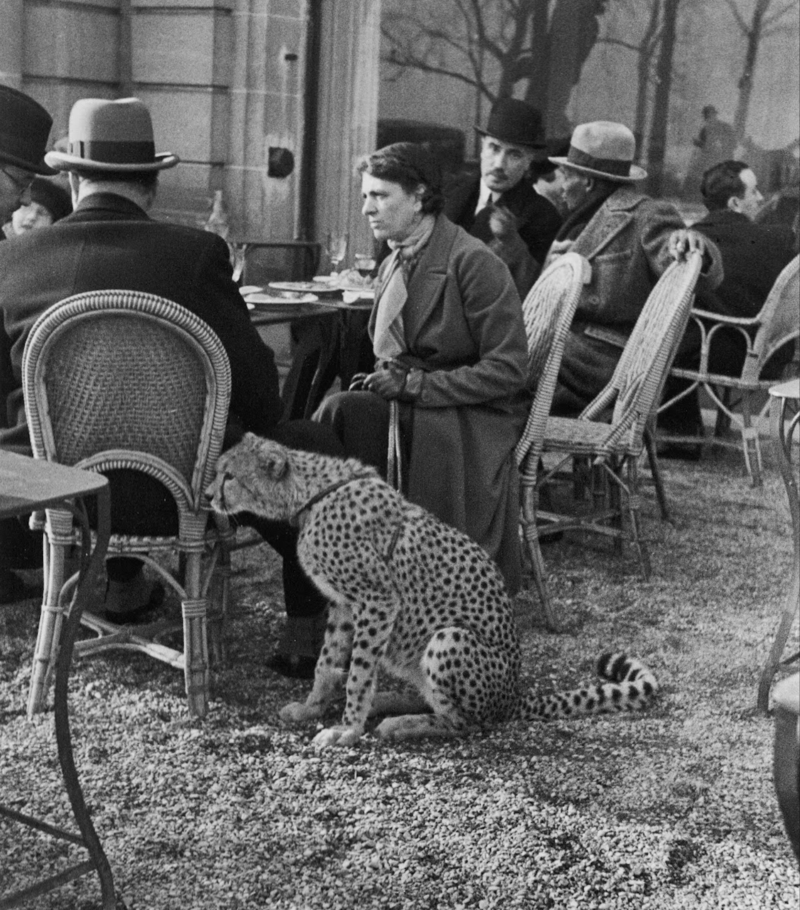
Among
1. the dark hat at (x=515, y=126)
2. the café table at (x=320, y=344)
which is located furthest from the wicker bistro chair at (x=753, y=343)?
the café table at (x=320, y=344)

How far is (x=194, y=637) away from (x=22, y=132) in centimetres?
156

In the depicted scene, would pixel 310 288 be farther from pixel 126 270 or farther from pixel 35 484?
pixel 35 484

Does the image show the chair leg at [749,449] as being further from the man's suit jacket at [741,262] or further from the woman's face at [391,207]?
the woman's face at [391,207]

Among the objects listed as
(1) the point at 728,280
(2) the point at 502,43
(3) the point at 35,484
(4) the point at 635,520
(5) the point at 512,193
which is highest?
(2) the point at 502,43

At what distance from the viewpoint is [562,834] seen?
126 inches

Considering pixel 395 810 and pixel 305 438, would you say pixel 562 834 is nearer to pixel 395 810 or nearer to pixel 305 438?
pixel 395 810

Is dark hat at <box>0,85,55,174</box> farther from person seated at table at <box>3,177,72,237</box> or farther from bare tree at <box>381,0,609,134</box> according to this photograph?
bare tree at <box>381,0,609,134</box>

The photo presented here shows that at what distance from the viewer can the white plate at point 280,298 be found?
17.4ft

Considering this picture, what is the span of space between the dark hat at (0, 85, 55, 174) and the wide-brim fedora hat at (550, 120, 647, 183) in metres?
2.79

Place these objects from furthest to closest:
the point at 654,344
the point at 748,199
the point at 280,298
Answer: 1. the point at 748,199
2. the point at 280,298
3. the point at 654,344

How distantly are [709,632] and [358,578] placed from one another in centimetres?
154

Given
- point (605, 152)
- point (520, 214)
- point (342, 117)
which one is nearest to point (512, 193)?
point (520, 214)

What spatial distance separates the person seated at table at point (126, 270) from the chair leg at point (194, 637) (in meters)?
0.13

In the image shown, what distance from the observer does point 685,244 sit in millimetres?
5520
